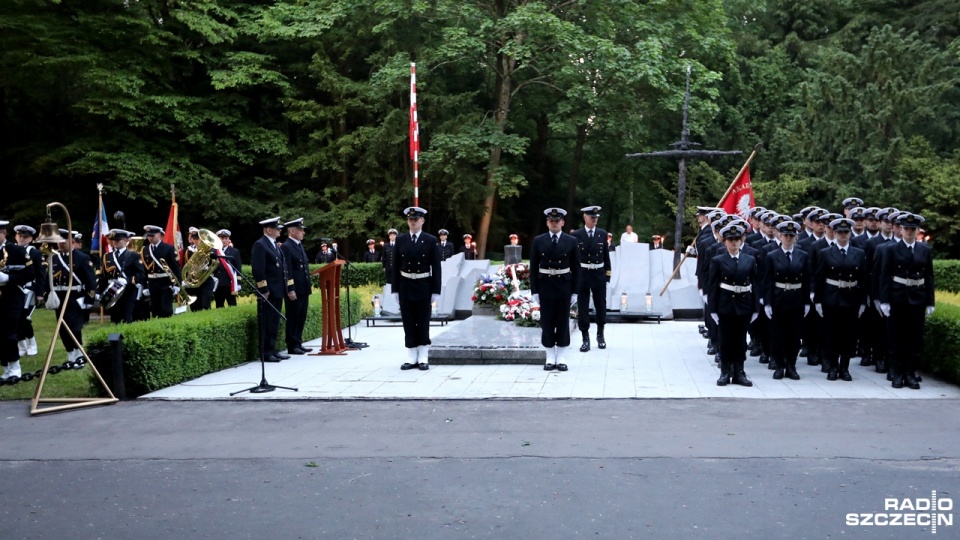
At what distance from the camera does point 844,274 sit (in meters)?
10.9

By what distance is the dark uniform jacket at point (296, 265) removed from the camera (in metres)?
14.0

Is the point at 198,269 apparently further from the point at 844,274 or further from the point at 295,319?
the point at 844,274

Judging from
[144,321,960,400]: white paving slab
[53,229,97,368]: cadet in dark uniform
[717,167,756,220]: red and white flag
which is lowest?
[144,321,960,400]: white paving slab

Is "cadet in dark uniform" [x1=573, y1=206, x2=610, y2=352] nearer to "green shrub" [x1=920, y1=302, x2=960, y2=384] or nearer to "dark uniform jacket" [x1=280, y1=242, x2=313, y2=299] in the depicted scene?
"dark uniform jacket" [x1=280, y1=242, x2=313, y2=299]

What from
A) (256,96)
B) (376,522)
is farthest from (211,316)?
(256,96)

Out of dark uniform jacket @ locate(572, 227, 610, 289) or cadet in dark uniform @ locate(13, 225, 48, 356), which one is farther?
dark uniform jacket @ locate(572, 227, 610, 289)

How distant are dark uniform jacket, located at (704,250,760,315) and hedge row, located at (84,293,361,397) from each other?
6142 mm

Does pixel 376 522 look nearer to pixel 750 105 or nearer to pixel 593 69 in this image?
pixel 593 69

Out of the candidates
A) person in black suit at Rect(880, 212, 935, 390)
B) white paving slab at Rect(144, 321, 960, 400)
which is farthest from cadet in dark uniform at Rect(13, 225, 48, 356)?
person in black suit at Rect(880, 212, 935, 390)

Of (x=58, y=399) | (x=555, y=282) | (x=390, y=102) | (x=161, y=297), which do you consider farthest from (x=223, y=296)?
(x=390, y=102)

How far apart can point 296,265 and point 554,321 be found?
13.7 feet

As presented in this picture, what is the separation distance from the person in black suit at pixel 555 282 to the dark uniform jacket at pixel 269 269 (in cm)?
377

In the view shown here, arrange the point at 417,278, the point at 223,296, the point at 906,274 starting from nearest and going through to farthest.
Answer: the point at 906,274, the point at 417,278, the point at 223,296

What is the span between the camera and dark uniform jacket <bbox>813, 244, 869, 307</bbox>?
1088 cm
